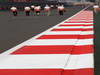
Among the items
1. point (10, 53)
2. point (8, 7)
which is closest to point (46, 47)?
point (10, 53)

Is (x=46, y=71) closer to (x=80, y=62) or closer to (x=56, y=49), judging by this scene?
(x=80, y=62)

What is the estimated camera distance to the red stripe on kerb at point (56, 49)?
27.9 ft

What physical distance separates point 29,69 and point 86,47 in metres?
3.15

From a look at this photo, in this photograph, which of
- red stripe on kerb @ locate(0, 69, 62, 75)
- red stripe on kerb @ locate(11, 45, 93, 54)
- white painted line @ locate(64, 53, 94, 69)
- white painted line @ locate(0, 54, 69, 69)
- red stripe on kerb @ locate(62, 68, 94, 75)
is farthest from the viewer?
red stripe on kerb @ locate(11, 45, 93, 54)

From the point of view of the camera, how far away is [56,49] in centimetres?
902

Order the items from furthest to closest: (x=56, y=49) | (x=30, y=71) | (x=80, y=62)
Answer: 1. (x=56, y=49)
2. (x=80, y=62)
3. (x=30, y=71)

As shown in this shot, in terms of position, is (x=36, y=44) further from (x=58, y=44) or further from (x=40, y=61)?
(x=40, y=61)

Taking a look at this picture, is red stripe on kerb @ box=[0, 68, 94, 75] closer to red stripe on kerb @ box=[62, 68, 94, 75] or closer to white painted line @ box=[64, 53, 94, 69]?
red stripe on kerb @ box=[62, 68, 94, 75]

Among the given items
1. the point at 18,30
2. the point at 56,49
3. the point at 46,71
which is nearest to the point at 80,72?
the point at 46,71

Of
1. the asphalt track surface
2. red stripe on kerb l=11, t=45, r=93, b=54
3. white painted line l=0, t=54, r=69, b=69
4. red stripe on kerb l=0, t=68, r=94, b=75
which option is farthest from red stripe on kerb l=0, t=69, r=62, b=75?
the asphalt track surface

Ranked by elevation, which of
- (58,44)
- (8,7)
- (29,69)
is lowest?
(8,7)

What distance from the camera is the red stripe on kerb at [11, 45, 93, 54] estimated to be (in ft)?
27.9

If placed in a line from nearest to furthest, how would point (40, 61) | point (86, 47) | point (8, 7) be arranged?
point (40, 61), point (86, 47), point (8, 7)

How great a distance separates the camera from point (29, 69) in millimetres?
6363
